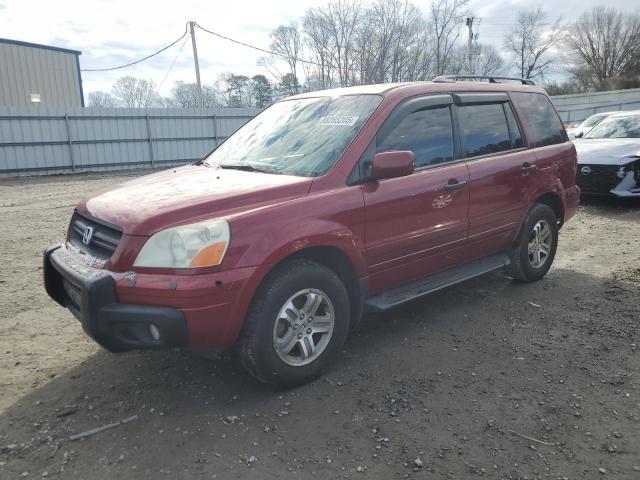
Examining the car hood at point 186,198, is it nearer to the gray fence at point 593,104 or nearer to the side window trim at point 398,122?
the side window trim at point 398,122

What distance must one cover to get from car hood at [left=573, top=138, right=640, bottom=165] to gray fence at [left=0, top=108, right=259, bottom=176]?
1153 cm

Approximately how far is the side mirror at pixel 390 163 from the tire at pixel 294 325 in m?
0.73

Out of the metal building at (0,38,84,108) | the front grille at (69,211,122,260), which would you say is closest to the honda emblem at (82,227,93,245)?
the front grille at (69,211,122,260)

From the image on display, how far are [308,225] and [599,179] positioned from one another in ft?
24.7

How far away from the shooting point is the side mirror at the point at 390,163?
3307 millimetres

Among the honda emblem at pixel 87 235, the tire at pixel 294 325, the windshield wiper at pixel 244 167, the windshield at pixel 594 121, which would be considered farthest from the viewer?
the windshield at pixel 594 121

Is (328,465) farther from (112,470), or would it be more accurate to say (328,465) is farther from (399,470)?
(112,470)

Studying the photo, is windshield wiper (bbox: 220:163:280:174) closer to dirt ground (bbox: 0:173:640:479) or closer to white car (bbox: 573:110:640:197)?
dirt ground (bbox: 0:173:640:479)

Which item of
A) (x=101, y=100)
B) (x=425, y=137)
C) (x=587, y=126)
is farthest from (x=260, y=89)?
(x=425, y=137)

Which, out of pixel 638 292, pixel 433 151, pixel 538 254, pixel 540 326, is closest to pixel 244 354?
pixel 433 151

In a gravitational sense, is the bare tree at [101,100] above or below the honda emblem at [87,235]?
above

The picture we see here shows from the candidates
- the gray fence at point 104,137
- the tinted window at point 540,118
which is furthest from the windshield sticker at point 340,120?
the gray fence at point 104,137

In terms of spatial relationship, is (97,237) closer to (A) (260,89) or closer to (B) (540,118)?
(B) (540,118)

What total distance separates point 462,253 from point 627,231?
14.5 feet
